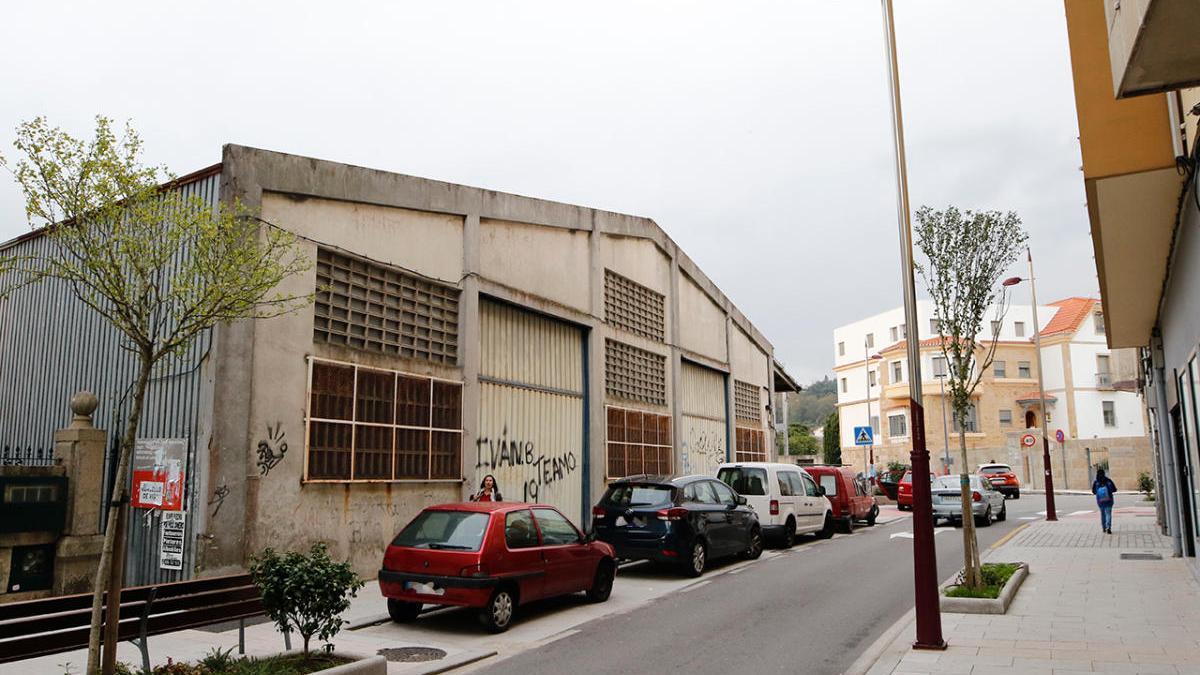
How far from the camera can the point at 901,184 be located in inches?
367

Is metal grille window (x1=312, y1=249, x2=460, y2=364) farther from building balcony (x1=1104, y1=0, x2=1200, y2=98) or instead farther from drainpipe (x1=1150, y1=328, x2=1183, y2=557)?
drainpipe (x1=1150, y1=328, x2=1183, y2=557)

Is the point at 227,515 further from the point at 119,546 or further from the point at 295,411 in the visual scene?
the point at 119,546

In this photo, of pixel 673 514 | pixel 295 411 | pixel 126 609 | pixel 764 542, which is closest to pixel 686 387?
pixel 764 542

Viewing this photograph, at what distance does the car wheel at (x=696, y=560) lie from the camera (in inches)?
554

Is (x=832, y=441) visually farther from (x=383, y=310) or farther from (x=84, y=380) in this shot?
(x=84, y=380)

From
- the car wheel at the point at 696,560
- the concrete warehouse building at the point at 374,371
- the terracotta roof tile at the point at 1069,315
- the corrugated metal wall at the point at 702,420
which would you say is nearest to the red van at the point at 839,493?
the corrugated metal wall at the point at 702,420

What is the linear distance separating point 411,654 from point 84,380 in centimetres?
829

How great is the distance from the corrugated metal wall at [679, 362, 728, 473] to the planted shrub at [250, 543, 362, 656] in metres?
17.9

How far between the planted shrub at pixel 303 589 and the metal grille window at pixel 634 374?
1353 centimetres

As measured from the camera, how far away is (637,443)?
72.6 ft

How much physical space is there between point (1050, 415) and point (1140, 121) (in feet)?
207

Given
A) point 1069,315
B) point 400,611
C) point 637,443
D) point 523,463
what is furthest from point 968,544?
point 1069,315

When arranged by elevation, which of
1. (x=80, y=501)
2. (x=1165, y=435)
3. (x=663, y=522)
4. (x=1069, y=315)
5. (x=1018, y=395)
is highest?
(x=1069, y=315)

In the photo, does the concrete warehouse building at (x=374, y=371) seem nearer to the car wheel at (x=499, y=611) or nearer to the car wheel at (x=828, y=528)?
the car wheel at (x=499, y=611)
